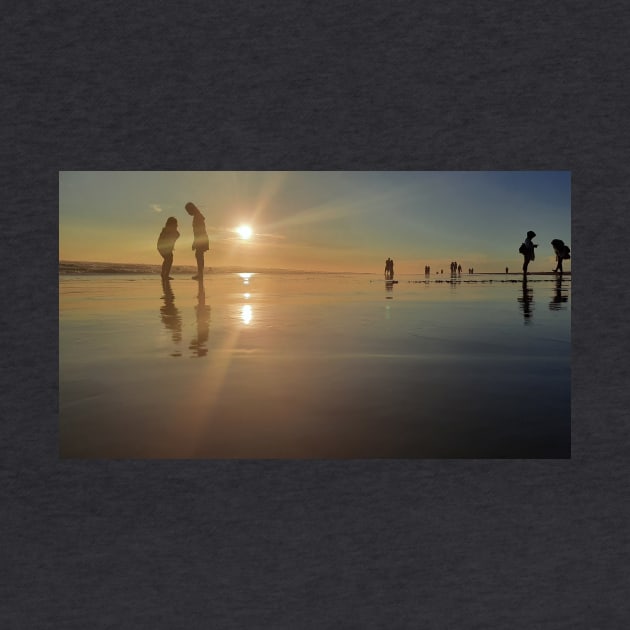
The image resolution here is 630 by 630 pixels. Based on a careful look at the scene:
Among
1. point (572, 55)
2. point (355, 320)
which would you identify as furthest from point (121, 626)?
point (572, 55)

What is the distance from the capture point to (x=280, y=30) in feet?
11.8

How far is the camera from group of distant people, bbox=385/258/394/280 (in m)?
3.65

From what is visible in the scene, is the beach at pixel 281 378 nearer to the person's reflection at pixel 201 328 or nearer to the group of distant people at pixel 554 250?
the person's reflection at pixel 201 328

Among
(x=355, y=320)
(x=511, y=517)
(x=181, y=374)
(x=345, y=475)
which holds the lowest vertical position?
(x=511, y=517)

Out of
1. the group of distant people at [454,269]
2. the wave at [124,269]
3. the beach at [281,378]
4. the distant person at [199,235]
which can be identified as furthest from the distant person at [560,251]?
the distant person at [199,235]

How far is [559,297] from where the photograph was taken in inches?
140

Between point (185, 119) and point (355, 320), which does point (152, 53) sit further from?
point (355, 320)

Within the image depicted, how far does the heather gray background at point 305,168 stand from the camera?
3.46 meters

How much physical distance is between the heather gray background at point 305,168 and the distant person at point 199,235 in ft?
0.84

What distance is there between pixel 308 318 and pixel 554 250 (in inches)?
54.2

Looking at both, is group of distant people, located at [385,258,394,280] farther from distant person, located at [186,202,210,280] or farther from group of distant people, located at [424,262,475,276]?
distant person, located at [186,202,210,280]

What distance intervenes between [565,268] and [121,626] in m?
2.99

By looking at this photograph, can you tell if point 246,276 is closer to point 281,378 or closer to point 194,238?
point 194,238

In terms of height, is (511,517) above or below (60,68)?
below
